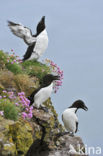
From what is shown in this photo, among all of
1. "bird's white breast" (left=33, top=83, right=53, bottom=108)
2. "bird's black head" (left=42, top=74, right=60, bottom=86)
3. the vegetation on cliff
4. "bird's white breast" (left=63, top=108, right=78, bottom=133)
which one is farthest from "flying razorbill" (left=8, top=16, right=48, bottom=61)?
"bird's white breast" (left=33, top=83, right=53, bottom=108)

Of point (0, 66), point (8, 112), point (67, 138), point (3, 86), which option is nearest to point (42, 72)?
point (0, 66)

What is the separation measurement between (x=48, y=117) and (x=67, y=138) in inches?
51.5

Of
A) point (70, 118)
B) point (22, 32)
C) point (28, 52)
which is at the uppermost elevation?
point (22, 32)

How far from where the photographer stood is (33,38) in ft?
54.5

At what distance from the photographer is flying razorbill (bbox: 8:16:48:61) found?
1633 cm

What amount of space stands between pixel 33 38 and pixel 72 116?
17.5 ft

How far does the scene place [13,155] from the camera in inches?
320

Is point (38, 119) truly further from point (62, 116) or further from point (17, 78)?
point (17, 78)

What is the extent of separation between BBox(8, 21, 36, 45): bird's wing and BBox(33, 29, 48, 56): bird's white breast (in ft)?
1.16

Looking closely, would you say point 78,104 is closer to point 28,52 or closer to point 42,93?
point 42,93

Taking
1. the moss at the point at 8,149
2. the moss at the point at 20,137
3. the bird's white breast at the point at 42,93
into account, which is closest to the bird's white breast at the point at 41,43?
the bird's white breast at the point at 42,93

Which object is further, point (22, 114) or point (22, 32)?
point (22, 32)

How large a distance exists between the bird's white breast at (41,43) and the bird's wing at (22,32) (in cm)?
35

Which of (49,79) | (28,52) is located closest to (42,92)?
(49,79)
